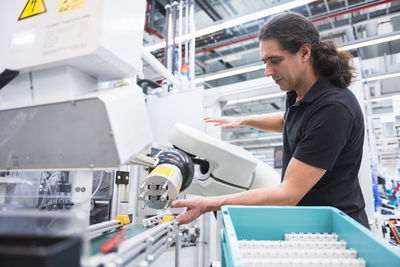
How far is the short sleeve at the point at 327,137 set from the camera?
945 millimetres

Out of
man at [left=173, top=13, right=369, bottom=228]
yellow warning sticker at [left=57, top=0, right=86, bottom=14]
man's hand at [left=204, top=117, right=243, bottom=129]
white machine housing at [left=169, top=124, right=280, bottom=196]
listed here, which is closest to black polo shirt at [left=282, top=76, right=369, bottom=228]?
man at [left=173, top=13, right=369, bottom=228]

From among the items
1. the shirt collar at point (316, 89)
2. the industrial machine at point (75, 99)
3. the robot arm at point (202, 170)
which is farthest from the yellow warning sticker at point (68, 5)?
the shirt collar at point (316, 89)

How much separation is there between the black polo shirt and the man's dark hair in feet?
0.18

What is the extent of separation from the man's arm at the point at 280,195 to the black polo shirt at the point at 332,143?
35mm

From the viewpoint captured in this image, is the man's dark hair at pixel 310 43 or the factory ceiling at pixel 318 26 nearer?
the man's dark hair at pixel 310 43

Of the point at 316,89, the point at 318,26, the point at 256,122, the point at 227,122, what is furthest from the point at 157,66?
the point at 318,26

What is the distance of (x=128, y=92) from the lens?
670 mm

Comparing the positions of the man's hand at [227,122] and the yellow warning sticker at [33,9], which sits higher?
the yellow warning sticker at [33,9]

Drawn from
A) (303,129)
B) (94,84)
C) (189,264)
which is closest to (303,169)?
(303,129)

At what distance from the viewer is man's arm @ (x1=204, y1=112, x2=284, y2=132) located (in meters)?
1.59

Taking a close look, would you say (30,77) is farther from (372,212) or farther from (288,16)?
(372,212)

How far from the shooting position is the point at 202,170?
1.32 m

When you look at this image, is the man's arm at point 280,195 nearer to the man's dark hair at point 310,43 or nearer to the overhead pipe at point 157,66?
the man's dark hair at point 310,43

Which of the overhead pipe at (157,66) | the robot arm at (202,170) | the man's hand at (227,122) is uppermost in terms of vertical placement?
the overhead pipe at (157,66)
